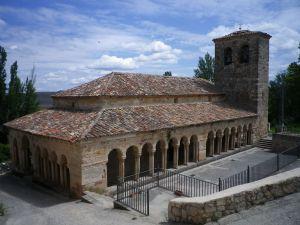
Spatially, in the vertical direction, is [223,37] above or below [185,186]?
above

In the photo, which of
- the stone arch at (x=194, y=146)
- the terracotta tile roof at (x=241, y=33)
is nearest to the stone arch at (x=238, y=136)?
the stone arch at (x=194, y=146)

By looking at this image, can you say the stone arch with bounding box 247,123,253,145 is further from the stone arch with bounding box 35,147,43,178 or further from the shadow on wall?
the shadow on wall

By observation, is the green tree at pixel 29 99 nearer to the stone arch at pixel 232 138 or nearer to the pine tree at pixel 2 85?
the pine tree at pixel 2 85

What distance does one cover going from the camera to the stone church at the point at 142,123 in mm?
15070

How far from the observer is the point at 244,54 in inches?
1086

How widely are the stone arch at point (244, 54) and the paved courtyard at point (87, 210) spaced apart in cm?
1167

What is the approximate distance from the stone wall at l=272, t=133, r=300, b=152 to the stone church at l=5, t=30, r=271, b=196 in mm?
2300

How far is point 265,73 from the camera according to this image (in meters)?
28.1

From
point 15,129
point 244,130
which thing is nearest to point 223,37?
point 244,130

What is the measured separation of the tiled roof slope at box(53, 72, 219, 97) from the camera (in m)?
18.5

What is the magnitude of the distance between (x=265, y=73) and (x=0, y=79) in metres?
23.8

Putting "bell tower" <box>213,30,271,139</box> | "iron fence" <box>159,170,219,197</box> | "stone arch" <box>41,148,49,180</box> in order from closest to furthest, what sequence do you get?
1. "iron fence" <box>159,170,219,197</box>
2. "stone arch" <box>41,148,49,180</box>
3. "bell tower" <box>213,30,271,139</box>

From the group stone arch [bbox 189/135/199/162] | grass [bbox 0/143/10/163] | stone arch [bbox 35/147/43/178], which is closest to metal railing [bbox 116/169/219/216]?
stone arch [bbox 189/135/199/162]

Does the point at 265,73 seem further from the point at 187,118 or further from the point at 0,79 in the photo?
the point at 0,79
